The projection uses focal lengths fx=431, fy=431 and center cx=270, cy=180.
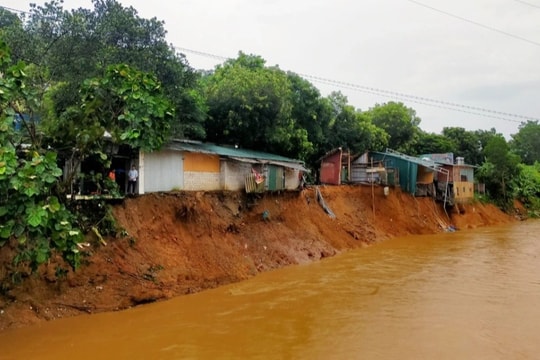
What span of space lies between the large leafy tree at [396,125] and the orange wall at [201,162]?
25339 mm

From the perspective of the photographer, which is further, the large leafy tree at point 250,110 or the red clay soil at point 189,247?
the large leafy tree at point 250,110

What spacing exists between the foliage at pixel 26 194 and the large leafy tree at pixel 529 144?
6059cm

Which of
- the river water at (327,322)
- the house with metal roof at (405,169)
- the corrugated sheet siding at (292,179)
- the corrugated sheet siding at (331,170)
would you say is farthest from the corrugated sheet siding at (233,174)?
the house with metal roof at (405,169)

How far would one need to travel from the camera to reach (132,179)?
15586 millimetres

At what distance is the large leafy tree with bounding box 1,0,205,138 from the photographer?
15.2 metres

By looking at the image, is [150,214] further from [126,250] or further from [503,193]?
[503,193]

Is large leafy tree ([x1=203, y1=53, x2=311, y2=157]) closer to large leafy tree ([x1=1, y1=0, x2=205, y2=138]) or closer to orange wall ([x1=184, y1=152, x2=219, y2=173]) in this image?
orange wall ([x1=184, y1=152, x2=219, y2=173])

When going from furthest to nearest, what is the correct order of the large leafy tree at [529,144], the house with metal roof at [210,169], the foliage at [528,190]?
the large leafy tree at [529,144]
the foliage at [528,190]
the house with metal roof at [210,169]

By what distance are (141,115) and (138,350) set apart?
588cm

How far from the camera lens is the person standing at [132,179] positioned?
15578mm

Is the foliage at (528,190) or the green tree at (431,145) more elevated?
the green tree at (431,145)

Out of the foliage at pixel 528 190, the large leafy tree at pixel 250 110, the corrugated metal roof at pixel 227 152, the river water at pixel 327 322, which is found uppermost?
the large leafy tree at pixel 250 110

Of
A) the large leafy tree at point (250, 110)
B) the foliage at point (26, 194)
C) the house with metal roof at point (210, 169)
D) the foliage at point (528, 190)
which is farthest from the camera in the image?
the foliage at point (528, 190)

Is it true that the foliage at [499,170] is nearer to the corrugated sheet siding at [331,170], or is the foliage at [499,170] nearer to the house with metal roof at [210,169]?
the corrugated sheet siding at [331,170]
